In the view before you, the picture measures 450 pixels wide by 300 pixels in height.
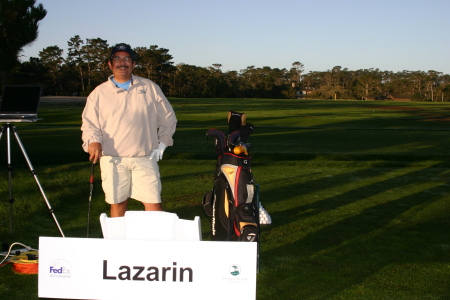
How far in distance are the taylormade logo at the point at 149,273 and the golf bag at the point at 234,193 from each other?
1407 millimetres

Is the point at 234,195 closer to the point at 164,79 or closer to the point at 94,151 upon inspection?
the point at 94,151

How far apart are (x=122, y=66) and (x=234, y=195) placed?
1.51 metres

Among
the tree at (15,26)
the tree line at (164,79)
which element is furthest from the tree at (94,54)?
the tree at (15,26)

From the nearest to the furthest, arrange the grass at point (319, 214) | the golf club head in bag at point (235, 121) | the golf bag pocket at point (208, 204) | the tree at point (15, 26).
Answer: the grass at point (319, 214), the golf club head in bag at point (235, 121), the golf bag pocket at point (208, 204), the tree at point (15, 26)

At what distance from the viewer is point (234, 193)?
493 cm

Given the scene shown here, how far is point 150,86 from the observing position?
4996 millimetres

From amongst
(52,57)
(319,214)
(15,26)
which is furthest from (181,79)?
(319,214)

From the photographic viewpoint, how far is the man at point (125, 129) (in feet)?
16.1

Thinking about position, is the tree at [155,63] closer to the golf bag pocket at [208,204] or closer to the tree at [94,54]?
the tree at [94,54]

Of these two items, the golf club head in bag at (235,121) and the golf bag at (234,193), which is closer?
the golf bag at (234,193)

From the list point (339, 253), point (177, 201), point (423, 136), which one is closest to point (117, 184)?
point (339, 253)

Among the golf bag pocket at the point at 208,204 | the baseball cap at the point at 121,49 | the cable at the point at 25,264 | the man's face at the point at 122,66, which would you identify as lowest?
the cable at the point at 25,264

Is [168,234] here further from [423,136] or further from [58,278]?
[423,136]

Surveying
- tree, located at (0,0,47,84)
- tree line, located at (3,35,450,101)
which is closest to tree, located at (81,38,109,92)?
tree line, located at (3,35,450,101)
